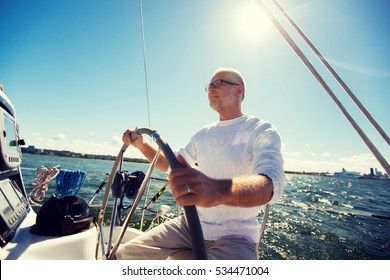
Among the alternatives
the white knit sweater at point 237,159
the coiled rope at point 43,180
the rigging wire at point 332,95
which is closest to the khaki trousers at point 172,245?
the white knit sweater at point 237,159

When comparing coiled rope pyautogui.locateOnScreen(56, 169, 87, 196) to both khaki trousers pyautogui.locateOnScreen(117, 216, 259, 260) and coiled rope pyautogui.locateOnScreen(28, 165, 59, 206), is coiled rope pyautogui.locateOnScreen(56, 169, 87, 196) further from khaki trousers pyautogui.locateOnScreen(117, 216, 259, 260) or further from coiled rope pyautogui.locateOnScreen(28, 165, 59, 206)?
coiled rope pyautogui.locateOnScreen(28, 165, 59, 206)

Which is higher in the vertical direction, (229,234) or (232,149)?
(232,149)

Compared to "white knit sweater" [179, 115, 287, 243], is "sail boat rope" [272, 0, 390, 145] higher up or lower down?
higher up

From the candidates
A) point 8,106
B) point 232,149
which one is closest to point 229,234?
point 232,149

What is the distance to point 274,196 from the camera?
3.32 ft

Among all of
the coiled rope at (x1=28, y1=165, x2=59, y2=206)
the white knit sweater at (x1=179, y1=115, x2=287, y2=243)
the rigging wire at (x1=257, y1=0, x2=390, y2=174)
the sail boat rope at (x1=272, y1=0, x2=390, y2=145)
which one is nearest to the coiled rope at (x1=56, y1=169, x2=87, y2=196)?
the coiled rope at (x1=28, y1=165, x2=59, y2=206)

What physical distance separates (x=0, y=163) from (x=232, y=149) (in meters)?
1.30

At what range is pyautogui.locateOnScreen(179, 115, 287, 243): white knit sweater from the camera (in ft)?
3.99

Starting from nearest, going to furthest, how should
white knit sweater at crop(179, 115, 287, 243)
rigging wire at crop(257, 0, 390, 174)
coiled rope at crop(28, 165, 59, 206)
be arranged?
rigging wire at crop(257, 0, 390, 174) → white knit sweater at crop(179, 115, 287, 243) → coiled rope at crop(28, 165, 59, 206)

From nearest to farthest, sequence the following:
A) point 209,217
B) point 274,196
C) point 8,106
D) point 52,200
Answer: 1. point 274,196
2. point 52,200
3. point 8,106
4. point 209,217

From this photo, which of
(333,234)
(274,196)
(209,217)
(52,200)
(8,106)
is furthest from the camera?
(333,234)

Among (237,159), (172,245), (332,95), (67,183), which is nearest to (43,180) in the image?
(67,183)
